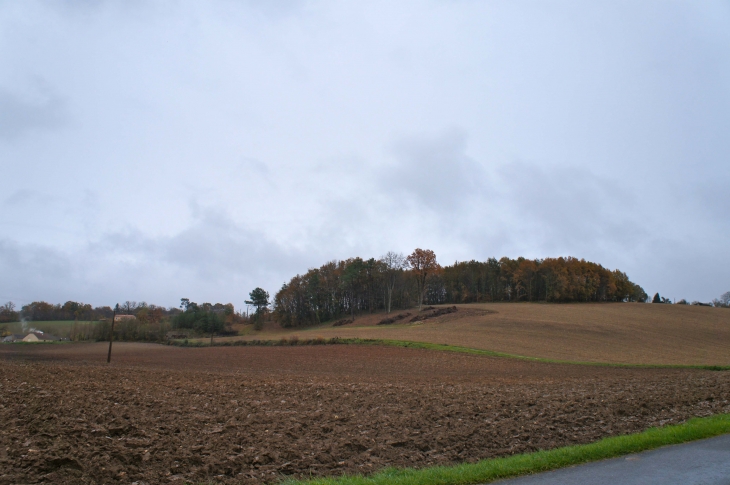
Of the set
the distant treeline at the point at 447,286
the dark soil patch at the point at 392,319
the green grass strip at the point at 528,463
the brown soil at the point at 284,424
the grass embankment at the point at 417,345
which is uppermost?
the distant treeline at the point at 447,286

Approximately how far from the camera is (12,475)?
23.9ft

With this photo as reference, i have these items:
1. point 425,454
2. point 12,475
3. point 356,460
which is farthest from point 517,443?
point 12,475

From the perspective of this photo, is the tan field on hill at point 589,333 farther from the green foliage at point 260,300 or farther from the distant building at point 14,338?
the distant building at point 14,338

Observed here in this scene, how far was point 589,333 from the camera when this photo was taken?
186 feet

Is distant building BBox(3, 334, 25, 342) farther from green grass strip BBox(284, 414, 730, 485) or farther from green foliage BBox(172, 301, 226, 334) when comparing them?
green grass strip BBox(284, 414, 730, 485)

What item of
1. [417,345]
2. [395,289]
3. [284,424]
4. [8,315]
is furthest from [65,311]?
[284,424]

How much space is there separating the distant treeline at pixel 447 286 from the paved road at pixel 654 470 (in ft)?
319

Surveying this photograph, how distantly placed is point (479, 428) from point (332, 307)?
109715 mm

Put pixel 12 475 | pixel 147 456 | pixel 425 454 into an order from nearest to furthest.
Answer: pixel 12 475 → pixel 147 456 → pixel 425 454

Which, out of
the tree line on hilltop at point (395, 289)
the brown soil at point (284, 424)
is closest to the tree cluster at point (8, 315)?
the tree line on hilltop at point (395, 289)

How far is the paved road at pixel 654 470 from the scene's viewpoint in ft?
23.5

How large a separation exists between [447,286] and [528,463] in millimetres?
122048

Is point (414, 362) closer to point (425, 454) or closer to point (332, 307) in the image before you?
point (425, 454)

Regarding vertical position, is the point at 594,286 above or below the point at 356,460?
above
